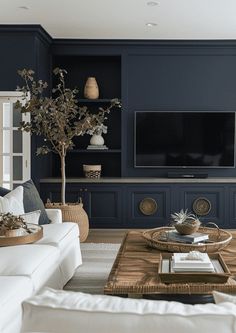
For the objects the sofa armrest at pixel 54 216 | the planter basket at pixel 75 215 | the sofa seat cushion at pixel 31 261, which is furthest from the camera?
the planter basket at pixel 75 215

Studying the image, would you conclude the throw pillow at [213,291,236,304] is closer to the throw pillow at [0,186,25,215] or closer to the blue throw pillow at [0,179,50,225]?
the throw pillow at [0,186,25,215]

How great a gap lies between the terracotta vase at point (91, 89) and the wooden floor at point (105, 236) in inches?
75.7

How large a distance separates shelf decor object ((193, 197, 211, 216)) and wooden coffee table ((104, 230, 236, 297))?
9.80 feet

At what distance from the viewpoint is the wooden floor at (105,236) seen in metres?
5.88

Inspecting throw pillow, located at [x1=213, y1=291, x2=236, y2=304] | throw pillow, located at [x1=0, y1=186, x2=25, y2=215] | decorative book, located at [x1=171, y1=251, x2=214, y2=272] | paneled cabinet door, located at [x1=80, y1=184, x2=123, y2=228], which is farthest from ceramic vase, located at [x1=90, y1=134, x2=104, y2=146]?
throw pillow, located at [x1=213, y1=291, x2=236, y2=304]

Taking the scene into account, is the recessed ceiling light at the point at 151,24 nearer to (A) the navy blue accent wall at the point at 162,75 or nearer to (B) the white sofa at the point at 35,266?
(A) the navy blue accent wall at the point at 162,75

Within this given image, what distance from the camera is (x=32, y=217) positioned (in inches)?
152

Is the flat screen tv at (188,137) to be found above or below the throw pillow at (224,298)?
above

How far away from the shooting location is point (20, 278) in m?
2.57

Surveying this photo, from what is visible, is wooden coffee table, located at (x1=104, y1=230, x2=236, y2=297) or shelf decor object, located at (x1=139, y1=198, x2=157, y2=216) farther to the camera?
shelf decor object, located at (x1=139, y1=198, x2=157, y2=216)

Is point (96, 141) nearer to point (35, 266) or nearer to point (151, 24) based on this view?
point (151, 24)

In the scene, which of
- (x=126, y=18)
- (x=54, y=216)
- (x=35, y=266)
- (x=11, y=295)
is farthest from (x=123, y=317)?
(x=126, y=18)

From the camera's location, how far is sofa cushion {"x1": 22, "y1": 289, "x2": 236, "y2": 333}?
100 centimetres

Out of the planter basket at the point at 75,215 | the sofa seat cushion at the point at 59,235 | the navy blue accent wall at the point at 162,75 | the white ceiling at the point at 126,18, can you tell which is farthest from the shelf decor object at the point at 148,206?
the sofa seat cushion at the point at 59,235
